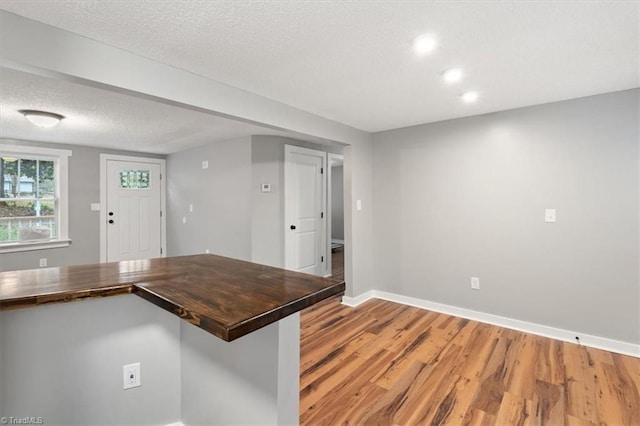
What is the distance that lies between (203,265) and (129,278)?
14.6 inches

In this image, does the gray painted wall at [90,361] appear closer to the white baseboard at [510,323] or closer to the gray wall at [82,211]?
the white baseboard at [510,323]

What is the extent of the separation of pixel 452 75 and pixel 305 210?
2736 mm

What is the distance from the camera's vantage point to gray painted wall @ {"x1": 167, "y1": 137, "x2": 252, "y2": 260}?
404 cm

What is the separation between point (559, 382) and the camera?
2.07 meters

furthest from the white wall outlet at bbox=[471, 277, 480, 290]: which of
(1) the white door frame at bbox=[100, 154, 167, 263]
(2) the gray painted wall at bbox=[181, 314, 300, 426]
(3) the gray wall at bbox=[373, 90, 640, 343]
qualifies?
(1) the white door frame at bbox=[100, 154, 167, 263]

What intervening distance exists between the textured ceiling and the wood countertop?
1781 mm

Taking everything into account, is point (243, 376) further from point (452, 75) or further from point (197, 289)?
point (452, 75)

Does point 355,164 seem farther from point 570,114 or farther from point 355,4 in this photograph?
point 355,4

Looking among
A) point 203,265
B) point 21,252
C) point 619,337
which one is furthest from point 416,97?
point 21,252

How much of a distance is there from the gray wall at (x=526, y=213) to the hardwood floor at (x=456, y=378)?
0.39 meters

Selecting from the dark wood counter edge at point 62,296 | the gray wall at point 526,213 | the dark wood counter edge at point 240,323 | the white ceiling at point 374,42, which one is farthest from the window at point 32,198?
the gray wall at point 526,213

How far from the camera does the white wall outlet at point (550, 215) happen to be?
8.94 feet

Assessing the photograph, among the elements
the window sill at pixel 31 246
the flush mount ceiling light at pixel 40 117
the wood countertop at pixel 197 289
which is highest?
the flush mount ceiling light at pixel 40 117

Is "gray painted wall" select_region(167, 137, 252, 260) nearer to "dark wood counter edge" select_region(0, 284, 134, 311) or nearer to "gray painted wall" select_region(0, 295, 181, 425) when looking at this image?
"gray painted wall" select_region(0, 295, 181, 425)
